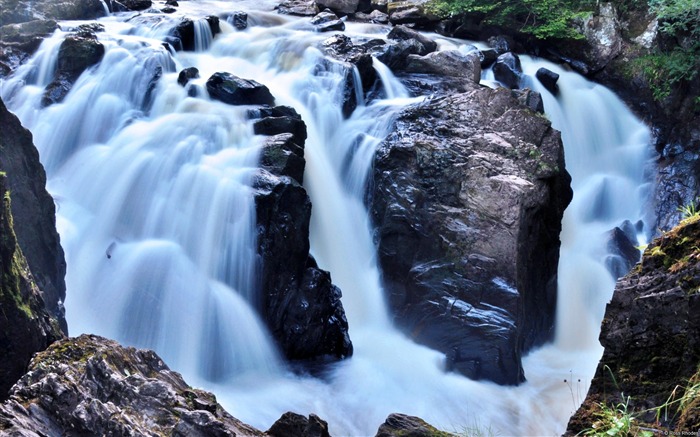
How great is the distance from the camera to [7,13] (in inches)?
504

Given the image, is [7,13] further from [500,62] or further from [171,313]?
[500,62]

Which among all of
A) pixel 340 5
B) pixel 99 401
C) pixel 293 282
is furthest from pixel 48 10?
pixel 99 401

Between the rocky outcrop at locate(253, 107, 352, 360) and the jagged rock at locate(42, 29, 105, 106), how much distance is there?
4.40 m

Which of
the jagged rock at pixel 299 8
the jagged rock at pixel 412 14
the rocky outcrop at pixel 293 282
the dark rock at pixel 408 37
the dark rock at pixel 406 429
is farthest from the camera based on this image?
the jagged rock at pixel 299 8

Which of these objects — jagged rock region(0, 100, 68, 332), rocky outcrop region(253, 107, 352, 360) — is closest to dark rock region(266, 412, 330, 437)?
jagged rock region(0, 100, 68, 332)

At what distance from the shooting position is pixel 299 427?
4160 mm

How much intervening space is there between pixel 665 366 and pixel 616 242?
7.53 m

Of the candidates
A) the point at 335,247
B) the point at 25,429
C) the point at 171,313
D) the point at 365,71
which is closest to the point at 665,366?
the point at 25,429

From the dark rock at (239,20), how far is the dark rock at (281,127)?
665cm

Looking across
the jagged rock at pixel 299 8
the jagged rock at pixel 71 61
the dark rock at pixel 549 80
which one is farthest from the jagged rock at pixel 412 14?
the jagged rock at pixel 71 61

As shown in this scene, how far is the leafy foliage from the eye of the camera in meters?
15.4

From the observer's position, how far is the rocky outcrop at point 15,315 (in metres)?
3.94

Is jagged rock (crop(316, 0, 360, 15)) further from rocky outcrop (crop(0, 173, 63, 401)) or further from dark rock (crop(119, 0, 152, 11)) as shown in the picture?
rocky outcrop (crop(0, 173, 63, 401))

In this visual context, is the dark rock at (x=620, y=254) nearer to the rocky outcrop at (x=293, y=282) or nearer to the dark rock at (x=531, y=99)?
the dark rock at (x=531, y=99)
